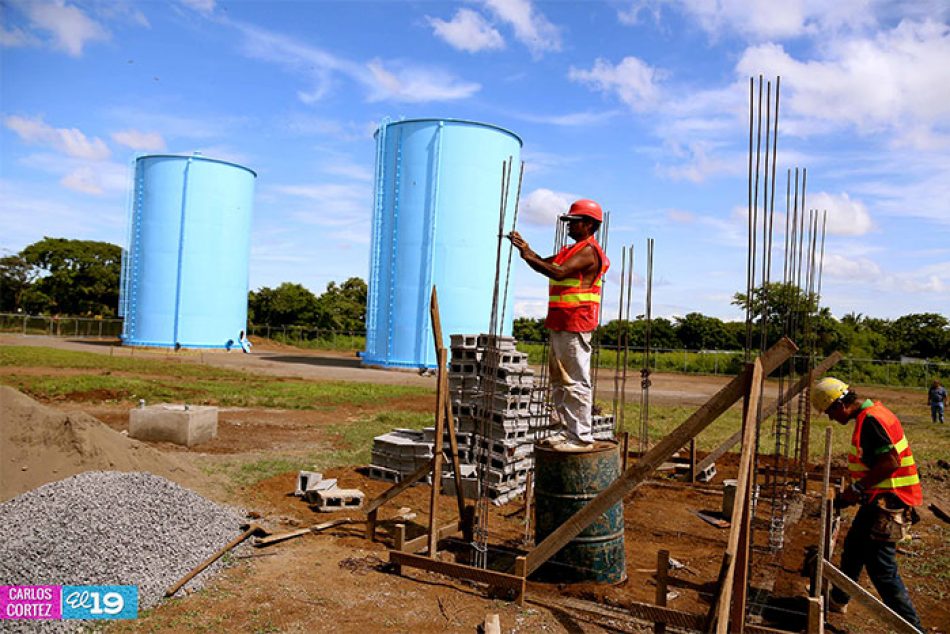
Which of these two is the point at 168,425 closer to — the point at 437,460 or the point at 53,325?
the point at 437,460

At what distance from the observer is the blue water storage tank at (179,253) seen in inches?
1564

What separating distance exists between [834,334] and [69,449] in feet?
136

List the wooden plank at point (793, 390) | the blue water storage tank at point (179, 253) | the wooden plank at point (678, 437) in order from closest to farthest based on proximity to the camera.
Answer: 1. the wooden plank at point (678, 437)
2. the wooden plank at point (793, 390)
3. the blue water storage tank at point (179, 253)

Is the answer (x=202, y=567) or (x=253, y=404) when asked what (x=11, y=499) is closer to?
(x=202, y=567)

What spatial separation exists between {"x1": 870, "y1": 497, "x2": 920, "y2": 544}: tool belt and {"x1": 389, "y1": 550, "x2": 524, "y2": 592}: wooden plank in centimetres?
287

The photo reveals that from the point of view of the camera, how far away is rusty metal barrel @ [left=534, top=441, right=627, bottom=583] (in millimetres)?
5824

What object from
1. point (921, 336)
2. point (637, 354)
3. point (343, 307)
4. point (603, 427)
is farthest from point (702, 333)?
point (603, 427)

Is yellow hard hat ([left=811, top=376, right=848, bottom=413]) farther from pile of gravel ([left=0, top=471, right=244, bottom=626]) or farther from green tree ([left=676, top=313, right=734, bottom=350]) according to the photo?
green tree ([left=676, top=313, right=734, bottom=350])

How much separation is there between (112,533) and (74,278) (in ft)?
207

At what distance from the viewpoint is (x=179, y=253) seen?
39.8m

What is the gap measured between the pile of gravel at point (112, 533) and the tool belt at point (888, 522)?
5593 mm

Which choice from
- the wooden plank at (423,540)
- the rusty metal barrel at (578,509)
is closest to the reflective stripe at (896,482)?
the rusty metal barrel at (578,509)

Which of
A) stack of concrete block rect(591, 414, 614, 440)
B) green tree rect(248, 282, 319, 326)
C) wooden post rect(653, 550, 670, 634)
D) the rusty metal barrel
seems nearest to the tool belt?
wooden post rect(653, 550, 670, 634)

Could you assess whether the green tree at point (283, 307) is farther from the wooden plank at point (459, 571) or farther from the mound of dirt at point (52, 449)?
the wooden plank at point (459, 571)
